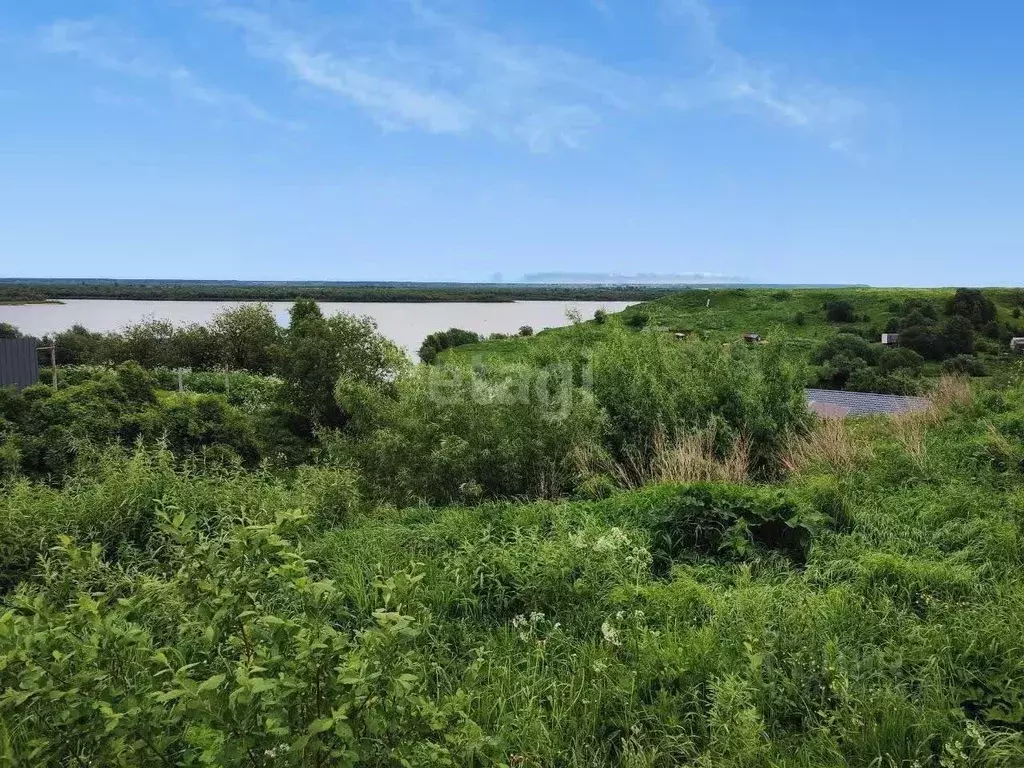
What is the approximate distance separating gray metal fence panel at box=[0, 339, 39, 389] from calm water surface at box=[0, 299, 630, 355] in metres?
24.0

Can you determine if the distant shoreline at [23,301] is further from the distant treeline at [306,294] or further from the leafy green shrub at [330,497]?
the leafy green shrub at [330,497]

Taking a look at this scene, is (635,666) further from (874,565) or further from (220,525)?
(220,525)

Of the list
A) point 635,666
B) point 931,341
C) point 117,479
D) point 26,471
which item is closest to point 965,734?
point 635,666

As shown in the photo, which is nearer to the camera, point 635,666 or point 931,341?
point 635,666

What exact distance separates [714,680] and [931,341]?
41.3 meters

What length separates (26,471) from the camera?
41.9 ft

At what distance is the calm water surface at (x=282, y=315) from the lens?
179ft

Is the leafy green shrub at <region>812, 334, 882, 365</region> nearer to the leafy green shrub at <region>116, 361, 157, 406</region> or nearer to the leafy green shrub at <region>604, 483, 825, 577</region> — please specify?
the leafy green shrub at <region>116, 361, 157, 406</region>

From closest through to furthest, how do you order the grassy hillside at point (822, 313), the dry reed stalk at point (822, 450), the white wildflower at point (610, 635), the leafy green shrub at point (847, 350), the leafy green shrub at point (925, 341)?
the white wildflower at point (610, 635)
the dry reed stalk at point (822, 450)
the leafy green shrub at point (847, 350)
the grassy hillside at point (822, 313)
the leafy green shrub at point (925, 341)

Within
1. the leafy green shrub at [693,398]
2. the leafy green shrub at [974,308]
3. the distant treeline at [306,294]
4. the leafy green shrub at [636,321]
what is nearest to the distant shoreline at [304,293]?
the distant treeline at [306,294]

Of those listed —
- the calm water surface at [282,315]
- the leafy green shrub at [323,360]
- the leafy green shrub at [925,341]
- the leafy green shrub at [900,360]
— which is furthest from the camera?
the calm water surface at [282,315]

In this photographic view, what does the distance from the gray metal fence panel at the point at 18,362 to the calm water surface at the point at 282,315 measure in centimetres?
2404

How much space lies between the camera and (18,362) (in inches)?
943

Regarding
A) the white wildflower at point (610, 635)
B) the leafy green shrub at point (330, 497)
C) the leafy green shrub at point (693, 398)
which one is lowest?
the leafy green shrub at point (330, 497)
